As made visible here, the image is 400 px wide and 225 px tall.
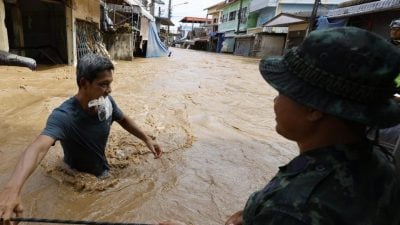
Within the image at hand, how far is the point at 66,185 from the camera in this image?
10.2 ft

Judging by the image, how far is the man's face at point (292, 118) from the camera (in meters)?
0.98

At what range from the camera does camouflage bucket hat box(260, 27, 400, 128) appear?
851 millimetres

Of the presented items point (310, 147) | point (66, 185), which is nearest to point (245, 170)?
point (66, 185)

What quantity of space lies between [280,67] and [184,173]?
2957mm

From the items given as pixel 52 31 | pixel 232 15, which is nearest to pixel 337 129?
pixel 52 31

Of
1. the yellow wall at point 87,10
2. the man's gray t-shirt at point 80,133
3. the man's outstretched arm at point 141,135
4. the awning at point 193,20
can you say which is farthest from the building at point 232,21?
the man's gray t-shirt at point 80,133

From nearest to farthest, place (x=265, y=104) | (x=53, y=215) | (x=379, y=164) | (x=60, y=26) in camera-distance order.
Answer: (x=379, y=164) → (x=53, y=215) → (x=265, y=104) → (x=60, y=26)

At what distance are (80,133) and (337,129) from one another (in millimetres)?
2246

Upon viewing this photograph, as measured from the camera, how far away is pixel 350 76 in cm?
85

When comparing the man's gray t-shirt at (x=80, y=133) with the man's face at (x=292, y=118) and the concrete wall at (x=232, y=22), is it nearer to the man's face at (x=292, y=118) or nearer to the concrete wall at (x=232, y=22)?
the man's face at (x=292, y=118)

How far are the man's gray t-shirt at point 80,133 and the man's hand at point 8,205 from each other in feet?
1.88

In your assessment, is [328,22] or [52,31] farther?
[328,22]

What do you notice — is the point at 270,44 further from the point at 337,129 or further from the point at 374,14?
the point at 337,129

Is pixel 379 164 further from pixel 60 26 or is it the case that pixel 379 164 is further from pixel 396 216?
pixel 60 26
